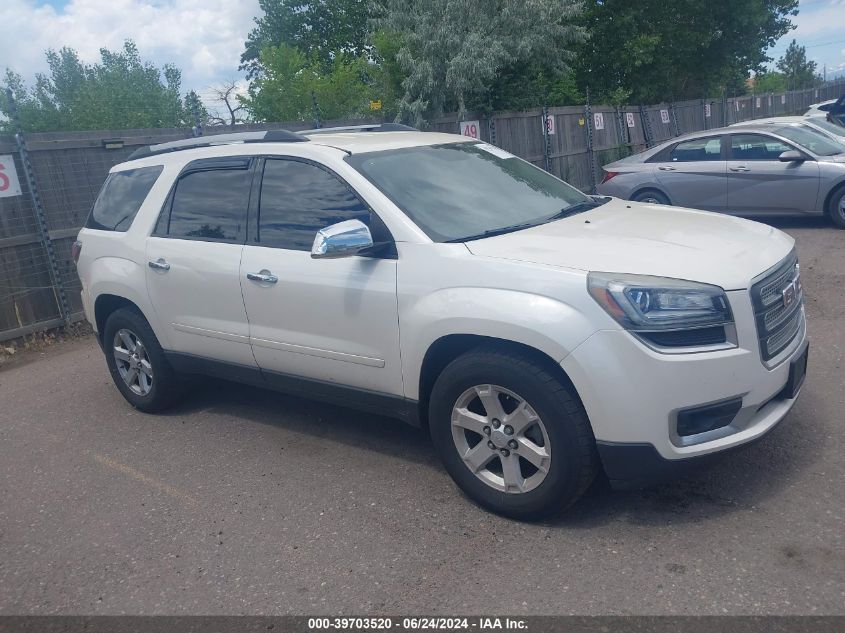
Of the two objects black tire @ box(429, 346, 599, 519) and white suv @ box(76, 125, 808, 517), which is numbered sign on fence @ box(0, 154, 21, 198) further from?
black tire @ box(429, 346, 599, 519)

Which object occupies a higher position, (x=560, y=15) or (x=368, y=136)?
(x=560, y=15)

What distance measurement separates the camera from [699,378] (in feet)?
11.3

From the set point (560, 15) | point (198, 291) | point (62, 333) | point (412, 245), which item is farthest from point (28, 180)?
point (560, 15)

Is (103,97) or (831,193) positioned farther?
(103,97)

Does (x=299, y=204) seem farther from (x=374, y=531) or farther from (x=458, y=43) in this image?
(x=458, y=43)

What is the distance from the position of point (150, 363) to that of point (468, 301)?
2972mm

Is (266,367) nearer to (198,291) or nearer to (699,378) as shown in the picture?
(198,291)

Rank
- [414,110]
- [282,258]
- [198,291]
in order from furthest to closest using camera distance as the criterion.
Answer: [414,110] < [198,291] < [282,258]

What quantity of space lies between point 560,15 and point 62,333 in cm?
1152

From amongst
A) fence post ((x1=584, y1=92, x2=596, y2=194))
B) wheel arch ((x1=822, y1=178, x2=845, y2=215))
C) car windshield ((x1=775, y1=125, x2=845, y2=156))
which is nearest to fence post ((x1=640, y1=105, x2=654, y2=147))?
fence post ((x1=584, y1=92, x2=596, y2=194))

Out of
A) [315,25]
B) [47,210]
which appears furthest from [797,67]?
[47,210]

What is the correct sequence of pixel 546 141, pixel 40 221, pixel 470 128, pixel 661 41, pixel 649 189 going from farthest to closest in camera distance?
pixel 661 41
pixel 546 141
pixel 470 128
pixel 649 189
pixel 40 221

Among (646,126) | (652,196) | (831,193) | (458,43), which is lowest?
(831,193)

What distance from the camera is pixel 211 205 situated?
5254 millimetres
